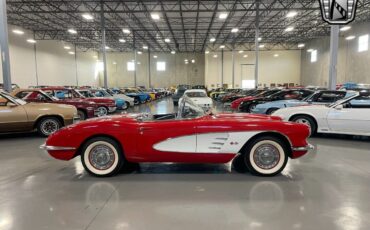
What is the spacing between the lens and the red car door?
4527 millimetres

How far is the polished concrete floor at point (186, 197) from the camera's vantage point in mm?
3207

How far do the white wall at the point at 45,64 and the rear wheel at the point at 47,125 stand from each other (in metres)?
20.4

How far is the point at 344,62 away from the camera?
96.6ft

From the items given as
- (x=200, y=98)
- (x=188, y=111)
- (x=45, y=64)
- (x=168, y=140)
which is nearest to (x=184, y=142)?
(x=168, y=140)

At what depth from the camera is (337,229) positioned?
3031mm

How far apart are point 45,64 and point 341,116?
3340 cm

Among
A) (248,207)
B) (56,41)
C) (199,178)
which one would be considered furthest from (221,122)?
(56,41)

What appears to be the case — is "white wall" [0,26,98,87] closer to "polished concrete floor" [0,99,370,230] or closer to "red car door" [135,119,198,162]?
"polished concrete floor" [0,99,370,230]

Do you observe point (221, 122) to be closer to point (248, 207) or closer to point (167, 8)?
point (248, 207)

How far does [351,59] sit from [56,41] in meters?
34.4

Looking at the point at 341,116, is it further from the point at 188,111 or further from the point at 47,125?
the point at 47,125

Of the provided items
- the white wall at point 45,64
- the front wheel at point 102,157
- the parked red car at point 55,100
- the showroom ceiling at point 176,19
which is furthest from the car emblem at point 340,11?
the white wall at point 45,64

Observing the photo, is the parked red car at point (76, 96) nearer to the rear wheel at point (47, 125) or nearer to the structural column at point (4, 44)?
the structural column at point (4, 44)

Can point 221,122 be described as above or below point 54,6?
below
